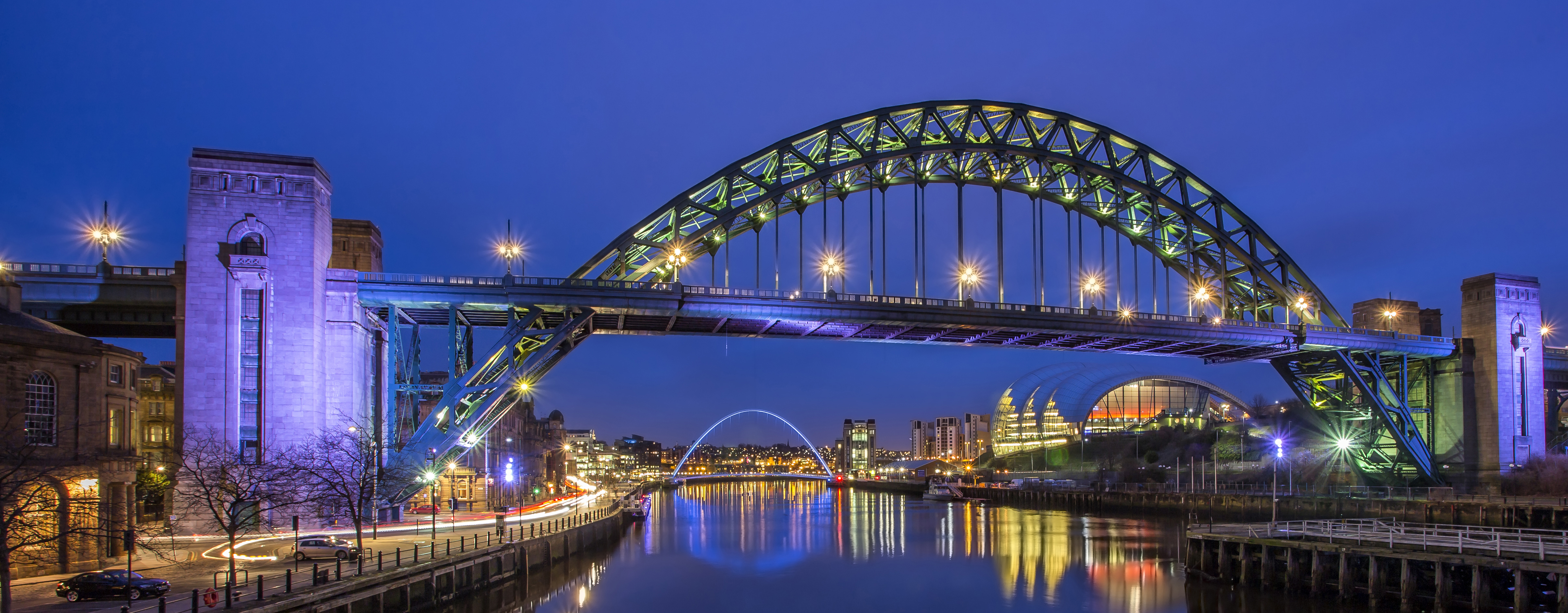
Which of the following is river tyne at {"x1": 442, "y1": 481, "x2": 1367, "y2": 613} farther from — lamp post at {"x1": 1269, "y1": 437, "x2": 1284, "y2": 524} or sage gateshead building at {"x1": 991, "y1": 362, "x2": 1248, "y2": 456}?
sage gateshead building at {"x1": 991, "y1": 362, "x2": 1248, "y2": 456}

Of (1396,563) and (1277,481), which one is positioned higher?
(1396,563)

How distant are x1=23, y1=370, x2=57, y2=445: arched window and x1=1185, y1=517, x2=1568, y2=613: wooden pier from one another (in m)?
40.1

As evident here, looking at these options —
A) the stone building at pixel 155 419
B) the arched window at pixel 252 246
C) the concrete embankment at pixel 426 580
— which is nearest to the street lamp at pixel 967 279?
the concrete embankment at pixel 426 580

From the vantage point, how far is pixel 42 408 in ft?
99.3

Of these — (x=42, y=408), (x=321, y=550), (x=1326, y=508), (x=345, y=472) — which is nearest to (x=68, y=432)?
(x=42, y=408)

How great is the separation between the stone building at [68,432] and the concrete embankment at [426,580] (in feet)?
22.4

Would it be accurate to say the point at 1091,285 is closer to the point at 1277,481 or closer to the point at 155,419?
the point at 1277,481

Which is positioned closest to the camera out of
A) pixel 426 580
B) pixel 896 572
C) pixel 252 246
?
→ pixel 426 580

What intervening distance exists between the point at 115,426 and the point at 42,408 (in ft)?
14.0

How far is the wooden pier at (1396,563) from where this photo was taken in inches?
1165

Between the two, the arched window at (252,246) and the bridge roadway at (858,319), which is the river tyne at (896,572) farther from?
the arched window at (252,246)

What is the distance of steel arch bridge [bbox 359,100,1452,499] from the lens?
44562mm

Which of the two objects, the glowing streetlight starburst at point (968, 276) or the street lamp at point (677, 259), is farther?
the glowing streetlight starburst at point (968, 276)

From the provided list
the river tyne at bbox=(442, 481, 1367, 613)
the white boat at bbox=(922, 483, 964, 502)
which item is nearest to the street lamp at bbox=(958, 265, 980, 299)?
the river tyne at bbox=(442, 481, 1367, 613)
